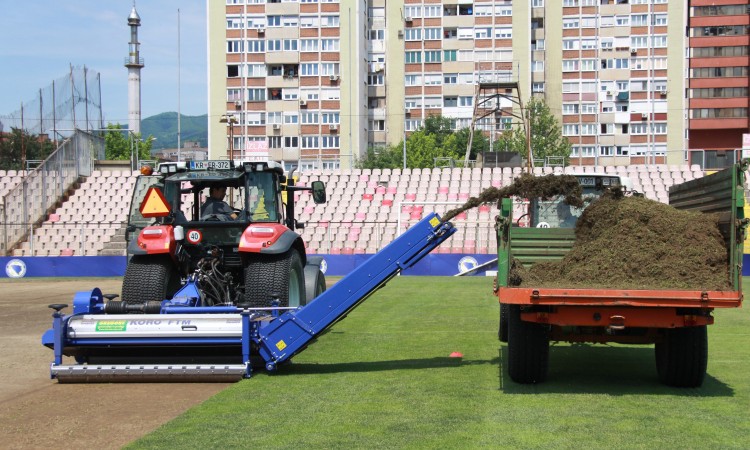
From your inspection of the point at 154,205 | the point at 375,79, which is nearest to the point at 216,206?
the point at 154,205

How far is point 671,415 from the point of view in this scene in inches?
299

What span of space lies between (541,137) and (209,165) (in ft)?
218

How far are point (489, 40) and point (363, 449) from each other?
263ft

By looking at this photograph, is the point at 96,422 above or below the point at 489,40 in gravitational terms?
below

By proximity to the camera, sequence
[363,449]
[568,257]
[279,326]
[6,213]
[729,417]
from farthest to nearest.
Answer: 1. [6,213]
2. [279,326]
3. [568,257]
4. [729,417]
5. [363,449]

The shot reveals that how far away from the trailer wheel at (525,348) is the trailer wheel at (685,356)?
3.91 ft

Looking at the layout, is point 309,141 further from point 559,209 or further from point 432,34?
point 559,209

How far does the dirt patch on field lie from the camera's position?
7.17m

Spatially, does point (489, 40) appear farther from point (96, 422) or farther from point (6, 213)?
point (96, 422)

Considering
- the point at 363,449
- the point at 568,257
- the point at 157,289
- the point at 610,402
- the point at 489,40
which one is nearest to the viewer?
the point at 363,449

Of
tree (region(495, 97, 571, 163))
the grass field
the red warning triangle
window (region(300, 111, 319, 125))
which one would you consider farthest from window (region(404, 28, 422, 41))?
the red warning triangle

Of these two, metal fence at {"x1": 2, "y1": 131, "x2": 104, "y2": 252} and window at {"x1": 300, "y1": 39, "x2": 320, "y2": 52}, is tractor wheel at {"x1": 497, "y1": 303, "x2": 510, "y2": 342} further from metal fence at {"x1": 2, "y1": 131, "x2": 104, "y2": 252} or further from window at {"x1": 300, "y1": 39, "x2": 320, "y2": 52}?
window at {"x1": 300, "y1": 39, "x2": 320, "y2": 52}

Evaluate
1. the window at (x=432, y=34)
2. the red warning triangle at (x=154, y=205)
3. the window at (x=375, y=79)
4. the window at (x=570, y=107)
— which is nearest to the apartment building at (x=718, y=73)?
the window at (x=570, y=107)

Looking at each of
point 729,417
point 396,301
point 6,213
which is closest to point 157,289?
point 729,417
